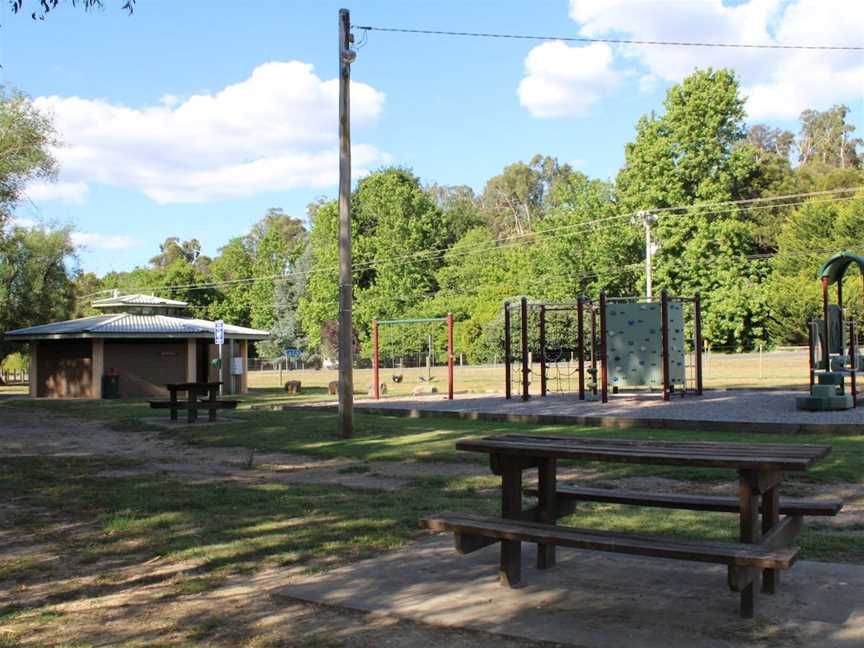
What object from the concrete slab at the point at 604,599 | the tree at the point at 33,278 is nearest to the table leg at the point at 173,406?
the concrete slab at the point at 604,599

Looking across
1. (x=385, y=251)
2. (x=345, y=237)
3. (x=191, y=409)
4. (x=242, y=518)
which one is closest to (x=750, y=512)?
(x=242, y=518)

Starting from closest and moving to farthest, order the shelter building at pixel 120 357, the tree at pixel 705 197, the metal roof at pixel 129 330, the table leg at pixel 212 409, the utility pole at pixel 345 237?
the utility pole at pixel 345 237 < the table leg at pixel 212 409 < the metal roof at pixel 129 330 < the shelter building at pixel 120 357 < the tree at pixel 705 197

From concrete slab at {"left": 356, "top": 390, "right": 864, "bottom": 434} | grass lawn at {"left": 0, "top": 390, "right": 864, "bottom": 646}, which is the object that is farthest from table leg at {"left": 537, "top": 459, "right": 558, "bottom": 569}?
concrete slab at {"left": 356, "top": 390, "right": 864, "bottom": 434}

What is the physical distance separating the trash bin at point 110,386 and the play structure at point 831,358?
2436 centimetres

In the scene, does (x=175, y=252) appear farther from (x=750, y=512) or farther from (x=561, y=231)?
(x=750, y=512)

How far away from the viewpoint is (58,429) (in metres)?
18.7

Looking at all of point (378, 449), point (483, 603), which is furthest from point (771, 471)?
point (378, 449)


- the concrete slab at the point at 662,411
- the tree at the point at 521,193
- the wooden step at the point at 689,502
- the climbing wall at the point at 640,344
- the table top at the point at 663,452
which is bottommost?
the concrete slab at the point at 662,411

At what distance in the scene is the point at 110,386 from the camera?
33.0 meters

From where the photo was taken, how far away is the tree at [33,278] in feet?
157

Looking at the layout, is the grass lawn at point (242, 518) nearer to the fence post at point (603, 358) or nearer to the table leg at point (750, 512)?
the table leg at point (750, 512)

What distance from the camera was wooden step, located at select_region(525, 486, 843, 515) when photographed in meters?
5.30

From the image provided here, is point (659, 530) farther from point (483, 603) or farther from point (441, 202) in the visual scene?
point (441, 202)

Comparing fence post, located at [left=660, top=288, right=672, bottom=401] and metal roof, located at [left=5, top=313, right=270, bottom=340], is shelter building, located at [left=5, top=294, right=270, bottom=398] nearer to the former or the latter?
metal roof, located at [left=5, top=313, right=270, bottom=340]
